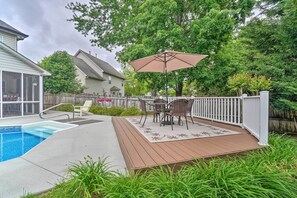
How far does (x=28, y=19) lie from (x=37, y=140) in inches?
411

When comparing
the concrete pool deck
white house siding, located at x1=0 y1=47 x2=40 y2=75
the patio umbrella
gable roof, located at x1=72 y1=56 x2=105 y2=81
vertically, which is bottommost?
the concrete pool deck

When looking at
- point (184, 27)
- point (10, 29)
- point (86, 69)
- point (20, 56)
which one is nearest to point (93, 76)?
point (86, 69)

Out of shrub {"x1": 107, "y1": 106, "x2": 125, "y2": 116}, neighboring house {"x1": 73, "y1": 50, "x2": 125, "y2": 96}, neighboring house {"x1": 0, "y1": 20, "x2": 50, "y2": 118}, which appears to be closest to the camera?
neighboring house {"x1": 0, "y1": 20, "x2": 50, "y2": 118}

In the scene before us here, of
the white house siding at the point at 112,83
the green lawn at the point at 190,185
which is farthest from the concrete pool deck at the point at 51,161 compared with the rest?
the white house siding at the point at 112,83

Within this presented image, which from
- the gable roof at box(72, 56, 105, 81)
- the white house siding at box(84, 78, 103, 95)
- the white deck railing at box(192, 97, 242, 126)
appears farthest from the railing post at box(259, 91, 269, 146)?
the white house siding at box(84, 78, 103, 95)

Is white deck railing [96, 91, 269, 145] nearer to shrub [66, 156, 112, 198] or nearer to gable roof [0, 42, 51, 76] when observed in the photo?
shrub [66, 156, 112, 198]

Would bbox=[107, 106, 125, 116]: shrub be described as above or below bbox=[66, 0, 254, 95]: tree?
below

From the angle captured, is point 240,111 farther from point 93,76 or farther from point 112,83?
point 112,83

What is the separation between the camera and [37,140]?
670cm

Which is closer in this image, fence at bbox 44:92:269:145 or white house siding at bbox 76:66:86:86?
fence at bbox 44:92:269:145

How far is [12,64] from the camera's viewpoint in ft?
32.9

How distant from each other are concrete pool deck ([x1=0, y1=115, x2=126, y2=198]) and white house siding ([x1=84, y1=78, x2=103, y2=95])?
55.0 ft

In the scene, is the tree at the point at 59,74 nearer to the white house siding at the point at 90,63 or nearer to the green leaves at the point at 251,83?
the white house siding at the point at 90,63

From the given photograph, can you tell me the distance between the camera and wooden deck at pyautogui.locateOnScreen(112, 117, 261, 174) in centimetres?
298
